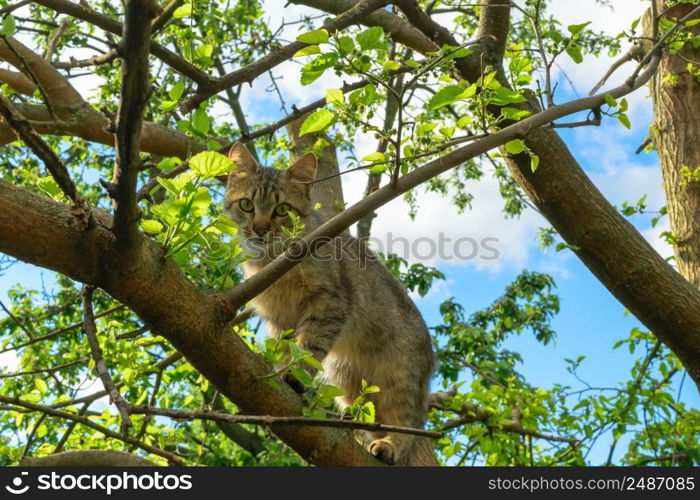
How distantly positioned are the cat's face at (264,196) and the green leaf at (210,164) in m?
2.46

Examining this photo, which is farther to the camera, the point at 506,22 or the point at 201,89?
the point at 506,22

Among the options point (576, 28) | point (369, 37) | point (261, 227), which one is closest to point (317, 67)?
point (369, 37)

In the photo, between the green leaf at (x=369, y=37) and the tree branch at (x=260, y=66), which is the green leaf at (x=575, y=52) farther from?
the green leaf at (x=369, y=37)

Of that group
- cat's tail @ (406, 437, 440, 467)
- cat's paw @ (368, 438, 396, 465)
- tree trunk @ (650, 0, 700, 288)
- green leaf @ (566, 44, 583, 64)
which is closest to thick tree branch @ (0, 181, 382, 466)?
cat's paw @ (368, 438, 396, 465)

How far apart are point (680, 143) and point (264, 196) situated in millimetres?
3714

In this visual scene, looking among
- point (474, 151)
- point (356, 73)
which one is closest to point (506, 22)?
point (474, 151)

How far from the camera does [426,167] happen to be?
2.66 meters

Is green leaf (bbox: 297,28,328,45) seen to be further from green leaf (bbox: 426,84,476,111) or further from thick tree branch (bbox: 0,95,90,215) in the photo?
thick tree branch (bbox: 0,95,90,215)

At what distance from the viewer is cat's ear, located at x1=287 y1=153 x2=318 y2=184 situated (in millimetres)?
4816

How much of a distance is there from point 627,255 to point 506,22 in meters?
1.84

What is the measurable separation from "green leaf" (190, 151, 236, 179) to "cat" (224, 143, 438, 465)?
2251mm

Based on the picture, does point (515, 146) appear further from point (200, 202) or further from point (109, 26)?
point (109, 26)

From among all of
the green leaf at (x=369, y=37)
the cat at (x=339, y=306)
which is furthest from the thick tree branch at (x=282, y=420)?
the cat at (x=339, y=306)

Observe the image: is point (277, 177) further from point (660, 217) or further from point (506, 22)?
point (660, 217)
